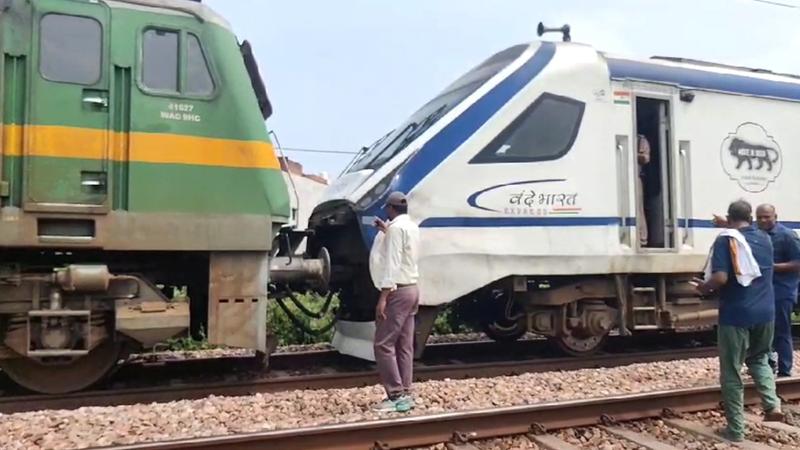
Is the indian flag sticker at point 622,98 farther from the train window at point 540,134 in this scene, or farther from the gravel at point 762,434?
the gravel at point 762,434

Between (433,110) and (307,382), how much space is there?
3.41m

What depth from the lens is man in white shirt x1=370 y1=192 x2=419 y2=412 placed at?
228 inches

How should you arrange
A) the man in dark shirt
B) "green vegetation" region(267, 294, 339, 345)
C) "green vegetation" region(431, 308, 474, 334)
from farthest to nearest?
1. "green vegetation" region(431, 308, 474, 334)
2. "green vegetation" region(267, 294, 339, 345)
3. the man in dark shirt

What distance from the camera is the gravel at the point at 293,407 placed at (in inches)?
200

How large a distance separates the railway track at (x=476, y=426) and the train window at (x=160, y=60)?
3.09m

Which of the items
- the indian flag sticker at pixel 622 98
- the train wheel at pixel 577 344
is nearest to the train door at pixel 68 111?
the train wheel at pixel 577 344

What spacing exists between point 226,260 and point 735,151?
627cm

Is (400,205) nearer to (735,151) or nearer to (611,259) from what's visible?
(611,259)

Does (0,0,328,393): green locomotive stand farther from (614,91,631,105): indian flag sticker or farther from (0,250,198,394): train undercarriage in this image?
(614,91,631,105): indian flag sticker

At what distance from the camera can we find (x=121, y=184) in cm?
608

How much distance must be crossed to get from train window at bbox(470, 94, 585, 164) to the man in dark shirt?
2.20 meters

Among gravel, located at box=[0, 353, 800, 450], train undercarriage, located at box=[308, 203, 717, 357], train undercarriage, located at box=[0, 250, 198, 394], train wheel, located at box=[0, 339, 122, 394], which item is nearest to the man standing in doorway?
train undercarriage, located at box=[308, 203, 717, 357]

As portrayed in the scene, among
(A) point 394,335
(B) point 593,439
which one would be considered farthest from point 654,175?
(A) point 394,335

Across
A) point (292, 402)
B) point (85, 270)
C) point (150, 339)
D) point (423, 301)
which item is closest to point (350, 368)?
point (423, 301)
